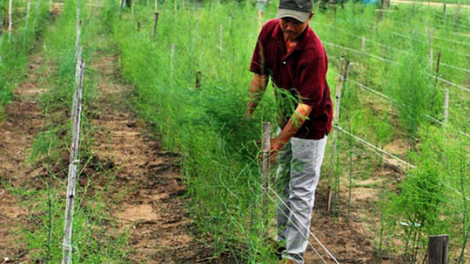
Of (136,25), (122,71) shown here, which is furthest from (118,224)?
(136,25)

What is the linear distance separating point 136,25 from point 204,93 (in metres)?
7.66

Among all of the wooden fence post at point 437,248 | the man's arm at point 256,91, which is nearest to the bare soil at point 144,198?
the man's arm at point 256,91

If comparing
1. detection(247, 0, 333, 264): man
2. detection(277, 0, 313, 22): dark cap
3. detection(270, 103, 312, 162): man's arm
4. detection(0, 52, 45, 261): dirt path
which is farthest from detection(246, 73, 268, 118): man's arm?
detection(0, 52, 45, 261): dirt path

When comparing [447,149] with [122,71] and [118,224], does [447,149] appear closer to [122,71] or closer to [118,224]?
[118,224]

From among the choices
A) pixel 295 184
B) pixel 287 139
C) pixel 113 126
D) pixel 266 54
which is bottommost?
pixel 113 126

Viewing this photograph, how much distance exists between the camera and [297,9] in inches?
154

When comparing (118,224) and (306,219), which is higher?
(306,219)

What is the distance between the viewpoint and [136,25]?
11.9 metres

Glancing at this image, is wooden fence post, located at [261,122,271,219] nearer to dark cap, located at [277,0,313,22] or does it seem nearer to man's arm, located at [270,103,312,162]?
man's arm, located at [270,103,312,162]

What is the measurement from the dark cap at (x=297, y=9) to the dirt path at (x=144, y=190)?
148cm

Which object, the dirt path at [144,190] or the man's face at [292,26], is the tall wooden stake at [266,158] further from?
the dirt path at [144,190]

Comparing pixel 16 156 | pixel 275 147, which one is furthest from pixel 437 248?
pixel 16 156

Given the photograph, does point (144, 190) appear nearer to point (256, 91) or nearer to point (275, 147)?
point (256, 91)

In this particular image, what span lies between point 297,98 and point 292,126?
228mm
